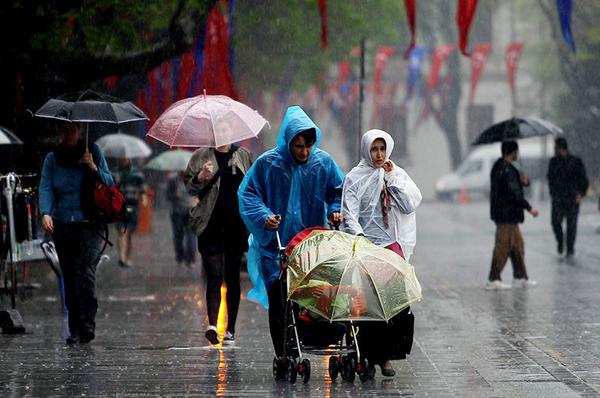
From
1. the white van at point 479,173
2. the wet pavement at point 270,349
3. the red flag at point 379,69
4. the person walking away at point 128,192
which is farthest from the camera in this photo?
the white van at point 479,173

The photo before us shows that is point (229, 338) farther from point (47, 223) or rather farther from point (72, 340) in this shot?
point (47, 223)

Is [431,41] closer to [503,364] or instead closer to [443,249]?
[443,249]

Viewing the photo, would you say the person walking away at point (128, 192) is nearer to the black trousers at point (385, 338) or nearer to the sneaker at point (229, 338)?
the sneaker at point (229, 338)

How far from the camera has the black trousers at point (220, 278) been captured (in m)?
11.6

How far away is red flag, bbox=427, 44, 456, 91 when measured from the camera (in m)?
61.3

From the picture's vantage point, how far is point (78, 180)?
11859mm

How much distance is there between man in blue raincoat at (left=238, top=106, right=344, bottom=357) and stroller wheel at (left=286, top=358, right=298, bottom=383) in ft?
0.62

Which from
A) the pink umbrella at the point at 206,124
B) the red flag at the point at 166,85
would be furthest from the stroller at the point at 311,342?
the red flag at the point at 166,85

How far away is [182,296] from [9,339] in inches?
182

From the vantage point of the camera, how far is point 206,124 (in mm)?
11914

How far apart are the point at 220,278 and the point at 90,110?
173cm

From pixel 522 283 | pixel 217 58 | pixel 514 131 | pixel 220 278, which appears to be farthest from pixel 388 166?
pixel 217 58

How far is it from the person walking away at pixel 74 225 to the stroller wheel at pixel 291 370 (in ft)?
9.02

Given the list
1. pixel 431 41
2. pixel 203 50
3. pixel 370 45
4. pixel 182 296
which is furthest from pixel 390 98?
pixel 182 296
